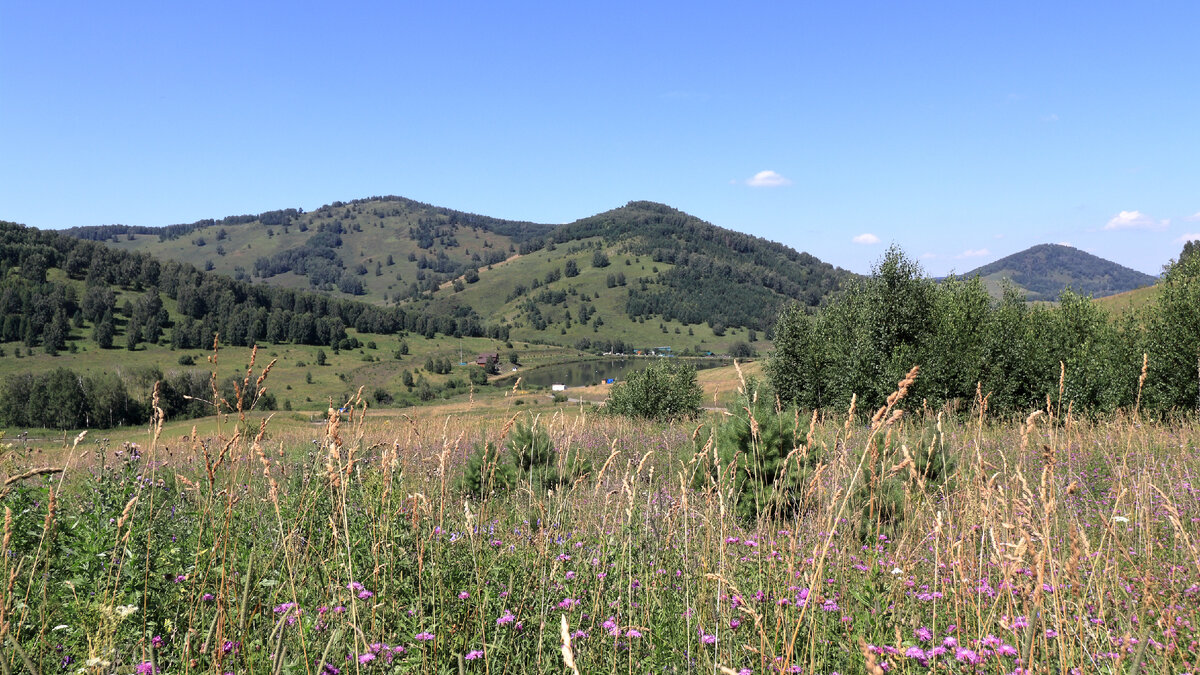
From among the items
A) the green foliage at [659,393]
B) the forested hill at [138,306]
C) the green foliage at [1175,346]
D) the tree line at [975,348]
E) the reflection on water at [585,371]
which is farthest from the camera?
the reflection on water at [585,371]

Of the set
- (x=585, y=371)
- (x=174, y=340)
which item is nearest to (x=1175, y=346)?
(x=585, y=371)

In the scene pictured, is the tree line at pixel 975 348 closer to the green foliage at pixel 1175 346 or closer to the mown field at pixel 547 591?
the green foliage at pixel 1175 346

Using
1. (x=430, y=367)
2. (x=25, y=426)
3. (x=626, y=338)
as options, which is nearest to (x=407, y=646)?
(x=25, y=426)

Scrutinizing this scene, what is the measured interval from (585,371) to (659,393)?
112733mm

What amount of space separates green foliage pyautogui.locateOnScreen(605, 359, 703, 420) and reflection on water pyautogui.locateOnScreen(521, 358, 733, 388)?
84.5 metres

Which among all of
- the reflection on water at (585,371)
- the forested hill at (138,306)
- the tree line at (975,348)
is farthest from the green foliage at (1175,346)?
the forested hill at (138,306)

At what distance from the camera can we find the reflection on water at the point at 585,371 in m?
132

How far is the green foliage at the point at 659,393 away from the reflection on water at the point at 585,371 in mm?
84545

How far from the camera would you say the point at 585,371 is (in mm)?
148625

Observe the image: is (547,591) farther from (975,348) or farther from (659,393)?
(975,348)

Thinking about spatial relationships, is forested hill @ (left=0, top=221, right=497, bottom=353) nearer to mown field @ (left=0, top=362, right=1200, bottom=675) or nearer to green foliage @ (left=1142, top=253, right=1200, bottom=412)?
green foliage @ (left=1142, top=253, right=1200, bottom=412)

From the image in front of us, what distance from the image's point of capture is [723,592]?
3307 mm

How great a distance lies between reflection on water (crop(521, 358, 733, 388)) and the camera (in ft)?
432

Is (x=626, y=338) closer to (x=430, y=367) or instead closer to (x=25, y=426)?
(x=430, y=367)
